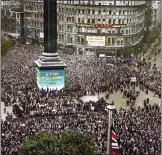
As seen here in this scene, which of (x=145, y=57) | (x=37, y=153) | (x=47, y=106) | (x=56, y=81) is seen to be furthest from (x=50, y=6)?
(x=145, y=57)

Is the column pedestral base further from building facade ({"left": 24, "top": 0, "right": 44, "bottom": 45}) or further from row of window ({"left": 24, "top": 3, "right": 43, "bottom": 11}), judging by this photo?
row of window ({"left": 24, "top": 3, "right": 43, "bottom": 11})

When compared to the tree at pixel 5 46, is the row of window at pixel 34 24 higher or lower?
higher

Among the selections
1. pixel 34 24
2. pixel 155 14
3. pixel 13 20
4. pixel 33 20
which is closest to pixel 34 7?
pixel 33 20

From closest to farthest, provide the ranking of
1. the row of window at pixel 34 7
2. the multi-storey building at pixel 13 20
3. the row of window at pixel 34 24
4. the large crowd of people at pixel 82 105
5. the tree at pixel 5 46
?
the large crowd of people at pixel 82 105
the tree at pixel 5 46
the row of window at pixel 34 7
the row of window at pixel 34 24
the multi-storey building at pixel 13 20

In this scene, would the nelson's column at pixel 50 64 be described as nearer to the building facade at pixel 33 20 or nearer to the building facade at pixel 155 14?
the building facade at pixel 33 20

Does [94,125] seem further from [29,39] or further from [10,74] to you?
[29,39]

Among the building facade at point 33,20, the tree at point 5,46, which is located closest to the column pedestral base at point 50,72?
the tree at point 5,46

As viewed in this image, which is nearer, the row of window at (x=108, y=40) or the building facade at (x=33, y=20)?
the row of window at (x=108, y=40)
